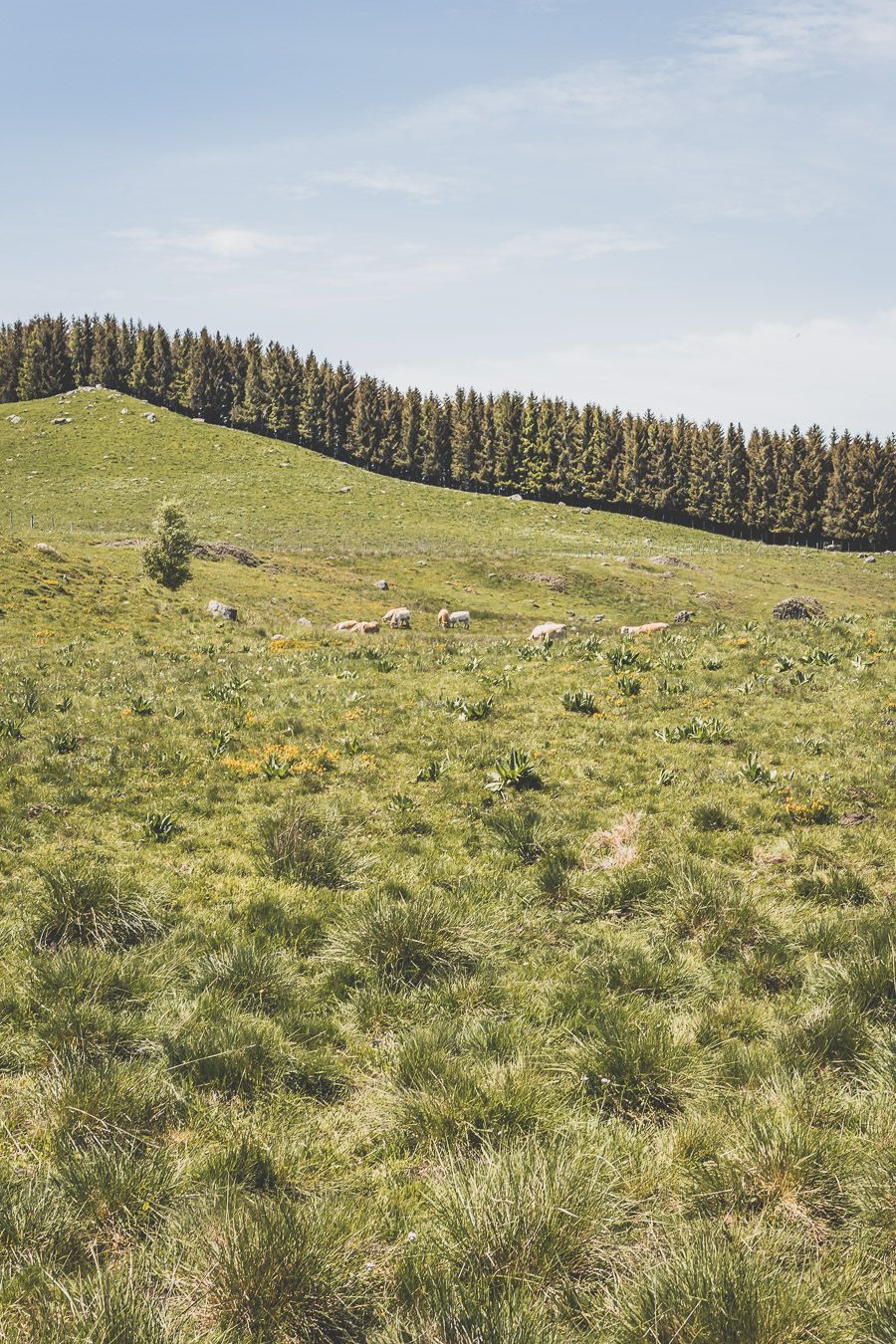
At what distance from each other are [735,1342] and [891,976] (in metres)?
4.00

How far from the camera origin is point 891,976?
6.04m

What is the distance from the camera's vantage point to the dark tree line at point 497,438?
117062 mm

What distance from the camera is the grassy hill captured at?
3457 millimetres

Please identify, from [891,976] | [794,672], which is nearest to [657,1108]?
[891,976]

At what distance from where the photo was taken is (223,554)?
57.2m

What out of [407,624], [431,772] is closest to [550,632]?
[407,624]

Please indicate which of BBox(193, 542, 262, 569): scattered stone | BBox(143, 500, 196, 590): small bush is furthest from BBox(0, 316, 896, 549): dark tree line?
BBox(143, 500, 196, 590): small bush

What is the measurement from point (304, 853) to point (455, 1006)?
349 cm

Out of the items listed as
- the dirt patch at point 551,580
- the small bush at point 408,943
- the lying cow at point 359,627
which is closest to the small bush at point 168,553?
the lying cow at point 359,627

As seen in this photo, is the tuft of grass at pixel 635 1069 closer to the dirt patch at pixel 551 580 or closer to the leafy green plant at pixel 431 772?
the leafy green plant at pixel 431 772

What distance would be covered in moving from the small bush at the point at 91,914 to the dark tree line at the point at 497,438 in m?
127

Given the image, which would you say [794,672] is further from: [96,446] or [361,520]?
[96,446]

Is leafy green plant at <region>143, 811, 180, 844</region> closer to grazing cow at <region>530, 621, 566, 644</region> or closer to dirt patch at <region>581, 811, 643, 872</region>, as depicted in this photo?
dirt patch at <region>581, 811, 643, 872</region>

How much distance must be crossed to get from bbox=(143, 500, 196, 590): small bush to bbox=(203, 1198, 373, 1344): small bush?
1684 inches
